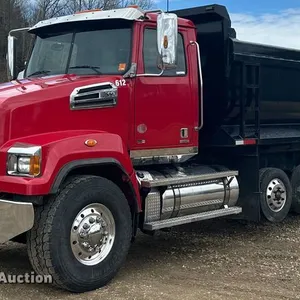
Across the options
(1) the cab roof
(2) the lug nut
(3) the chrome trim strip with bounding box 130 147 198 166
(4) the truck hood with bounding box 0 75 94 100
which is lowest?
(2) the lug nut

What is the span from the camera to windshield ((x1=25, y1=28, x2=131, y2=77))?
245 inches

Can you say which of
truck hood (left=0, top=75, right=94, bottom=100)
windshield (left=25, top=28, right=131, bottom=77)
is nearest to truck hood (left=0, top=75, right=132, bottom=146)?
truck hood (left=0, top=75, right=94, bottom=100)

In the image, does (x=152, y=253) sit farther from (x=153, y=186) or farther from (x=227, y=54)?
(x=227, y=54)

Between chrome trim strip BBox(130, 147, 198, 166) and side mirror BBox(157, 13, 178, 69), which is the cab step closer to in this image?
chrome trim strip BBox(130, 147, 198, 166)

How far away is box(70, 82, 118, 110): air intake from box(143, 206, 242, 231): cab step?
1.41 meters

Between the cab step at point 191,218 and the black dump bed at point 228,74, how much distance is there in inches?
43.6

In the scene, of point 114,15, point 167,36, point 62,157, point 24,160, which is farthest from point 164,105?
point 24,160

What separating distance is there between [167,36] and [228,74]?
1.89 meters

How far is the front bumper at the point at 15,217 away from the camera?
4949 mm

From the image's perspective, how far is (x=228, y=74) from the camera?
7449 millimetres

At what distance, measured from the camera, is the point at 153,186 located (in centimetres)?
617

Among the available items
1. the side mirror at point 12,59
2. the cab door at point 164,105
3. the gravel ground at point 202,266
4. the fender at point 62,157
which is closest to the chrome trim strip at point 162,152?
the cab door at point 164,105

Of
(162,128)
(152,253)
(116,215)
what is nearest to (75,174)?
(116,215)

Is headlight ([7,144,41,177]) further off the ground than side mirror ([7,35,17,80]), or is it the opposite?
side mirror ([7,35,17,80])
